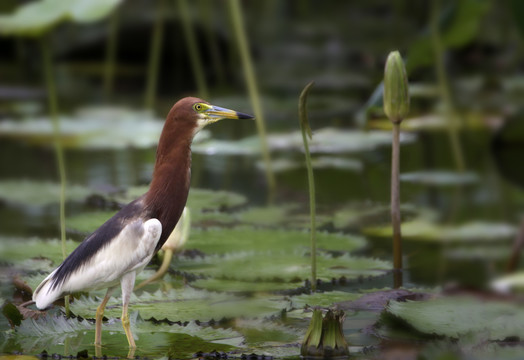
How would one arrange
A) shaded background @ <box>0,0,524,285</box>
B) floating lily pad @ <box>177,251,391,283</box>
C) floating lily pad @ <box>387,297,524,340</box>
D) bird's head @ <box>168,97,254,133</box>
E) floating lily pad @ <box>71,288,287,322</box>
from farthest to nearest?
shaded background @ <box>0,0,524,285</box> → floating lily pad @ <box>177,251,391,283</box> → floating lily pad @ <box>71,288,287,322</box> → bird's head @ <box>168,97,254,133</box> → floating lily pad @ <box>387,297,524,340</box>

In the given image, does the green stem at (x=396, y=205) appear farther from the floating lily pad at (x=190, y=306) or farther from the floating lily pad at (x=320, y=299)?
the floating lily pad at (x=190, y=306)

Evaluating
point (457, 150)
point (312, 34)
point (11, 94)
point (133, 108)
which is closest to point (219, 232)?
point (457, 150)

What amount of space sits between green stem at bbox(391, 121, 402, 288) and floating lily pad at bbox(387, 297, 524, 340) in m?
0.43

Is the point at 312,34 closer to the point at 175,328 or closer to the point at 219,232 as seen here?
the point at 219,232

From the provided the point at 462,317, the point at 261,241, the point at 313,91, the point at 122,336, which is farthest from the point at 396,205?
the point at 313,91

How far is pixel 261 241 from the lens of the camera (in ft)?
8.53

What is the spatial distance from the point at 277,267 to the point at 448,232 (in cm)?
71

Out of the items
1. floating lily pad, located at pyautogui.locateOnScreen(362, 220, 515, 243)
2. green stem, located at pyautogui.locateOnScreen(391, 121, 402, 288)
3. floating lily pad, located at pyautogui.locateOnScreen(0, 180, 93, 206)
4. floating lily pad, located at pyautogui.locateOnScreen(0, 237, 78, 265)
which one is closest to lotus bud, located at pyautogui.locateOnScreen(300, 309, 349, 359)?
green stem, located at pyautogui.locateOnScreen(391, 121, 402, 288)

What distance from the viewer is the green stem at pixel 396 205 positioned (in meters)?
2.27

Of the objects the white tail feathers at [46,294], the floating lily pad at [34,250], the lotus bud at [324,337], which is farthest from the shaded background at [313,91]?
the white tail feathers at [46,294]

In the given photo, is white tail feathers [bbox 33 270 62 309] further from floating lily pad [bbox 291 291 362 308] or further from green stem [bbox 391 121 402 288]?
green stem [bbox 391 121 402 288]

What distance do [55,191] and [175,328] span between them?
1656 millimetres

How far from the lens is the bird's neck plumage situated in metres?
1.73

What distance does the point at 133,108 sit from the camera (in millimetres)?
5441
